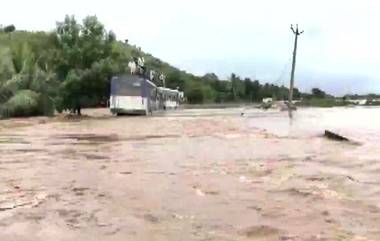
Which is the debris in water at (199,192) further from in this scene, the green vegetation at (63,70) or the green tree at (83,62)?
the green tree at (83,62)

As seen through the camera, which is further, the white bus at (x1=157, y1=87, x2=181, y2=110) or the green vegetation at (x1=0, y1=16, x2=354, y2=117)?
the white bus at (x1=157, y1=87, x2=181, y2=110)

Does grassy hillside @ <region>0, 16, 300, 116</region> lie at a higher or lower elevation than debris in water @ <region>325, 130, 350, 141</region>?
higher

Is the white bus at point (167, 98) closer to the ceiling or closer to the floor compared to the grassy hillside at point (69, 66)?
closer to the floor

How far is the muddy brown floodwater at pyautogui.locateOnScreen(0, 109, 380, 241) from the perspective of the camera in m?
7.45

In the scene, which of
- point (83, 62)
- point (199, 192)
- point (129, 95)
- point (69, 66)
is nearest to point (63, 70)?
point (69, 66)

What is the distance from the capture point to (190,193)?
10.3 meters

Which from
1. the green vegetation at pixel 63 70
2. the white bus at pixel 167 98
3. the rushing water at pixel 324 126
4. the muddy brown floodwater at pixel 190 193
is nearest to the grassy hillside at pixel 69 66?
the green vegetation at pixel 63 70

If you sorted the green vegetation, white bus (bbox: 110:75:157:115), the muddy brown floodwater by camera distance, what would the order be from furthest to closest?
white bus (bbox: 110:75:157:115) < the green vegetation < the muddy brown floodwater

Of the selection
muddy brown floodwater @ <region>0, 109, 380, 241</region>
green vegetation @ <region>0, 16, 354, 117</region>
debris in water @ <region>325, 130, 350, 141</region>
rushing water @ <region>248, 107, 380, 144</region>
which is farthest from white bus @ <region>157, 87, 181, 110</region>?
muddy brown floodwater @ <region>0, 109, 380, 241</region>

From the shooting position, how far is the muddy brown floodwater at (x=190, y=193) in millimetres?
7445

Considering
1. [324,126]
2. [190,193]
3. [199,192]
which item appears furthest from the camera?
[324,126]

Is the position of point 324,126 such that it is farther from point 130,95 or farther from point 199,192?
point 199,192

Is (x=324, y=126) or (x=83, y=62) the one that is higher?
(x=83, y=62)

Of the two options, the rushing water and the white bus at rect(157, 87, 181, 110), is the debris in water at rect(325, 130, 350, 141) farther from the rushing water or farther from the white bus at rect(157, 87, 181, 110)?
the white bus at rect(157, 87, 181, 110)
